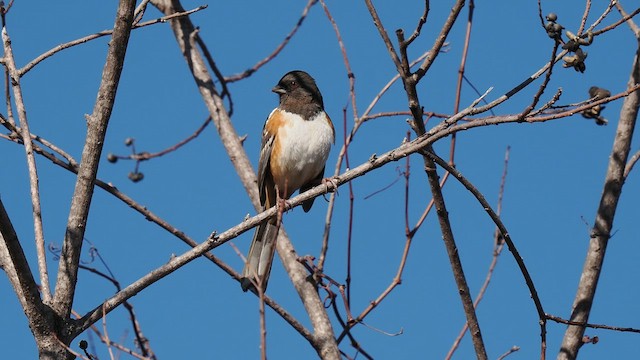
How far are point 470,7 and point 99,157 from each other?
190cm

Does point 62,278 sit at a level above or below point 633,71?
below

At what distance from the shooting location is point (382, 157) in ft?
9.86

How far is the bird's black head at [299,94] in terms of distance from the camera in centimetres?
515

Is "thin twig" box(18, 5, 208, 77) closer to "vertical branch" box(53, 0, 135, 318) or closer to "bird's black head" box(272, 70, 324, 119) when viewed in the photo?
"vertical branch" box(53, 0, 135, 318)

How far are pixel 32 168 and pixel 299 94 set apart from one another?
251cm

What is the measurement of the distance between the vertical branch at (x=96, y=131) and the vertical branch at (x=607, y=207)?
194cm

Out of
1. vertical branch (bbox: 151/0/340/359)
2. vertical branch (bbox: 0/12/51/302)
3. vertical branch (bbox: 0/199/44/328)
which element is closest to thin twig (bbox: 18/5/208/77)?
vertical branch (bbox: 0/12/51/302)

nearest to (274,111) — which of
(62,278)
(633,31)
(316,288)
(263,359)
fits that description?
(316,288)

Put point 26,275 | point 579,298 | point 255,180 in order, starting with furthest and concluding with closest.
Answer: point 255,180 → point 579,298 → point 26,275

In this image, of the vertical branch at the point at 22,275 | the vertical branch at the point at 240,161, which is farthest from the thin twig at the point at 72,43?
the vertical branch at the point at 240,161

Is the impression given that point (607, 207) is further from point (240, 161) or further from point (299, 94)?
point (299, 94)

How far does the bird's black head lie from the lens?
5148 mm

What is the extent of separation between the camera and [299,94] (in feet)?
17.4

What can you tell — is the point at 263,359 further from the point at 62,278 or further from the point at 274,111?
the point at 274,111
